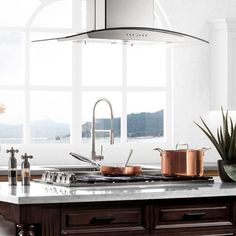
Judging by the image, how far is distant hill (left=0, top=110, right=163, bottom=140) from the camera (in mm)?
7559

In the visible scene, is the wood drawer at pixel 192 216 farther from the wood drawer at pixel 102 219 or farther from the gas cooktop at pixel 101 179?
the gas cooktop at pixel 101 179

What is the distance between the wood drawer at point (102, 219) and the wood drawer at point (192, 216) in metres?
0.10

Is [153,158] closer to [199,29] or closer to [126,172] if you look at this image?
[199,29]

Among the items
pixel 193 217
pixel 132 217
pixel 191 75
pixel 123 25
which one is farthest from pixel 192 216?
pixel 191 75

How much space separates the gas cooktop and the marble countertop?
0.05 meters

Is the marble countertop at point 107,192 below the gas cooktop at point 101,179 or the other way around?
below

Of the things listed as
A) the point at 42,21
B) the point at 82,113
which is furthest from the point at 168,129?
the point at 42,21

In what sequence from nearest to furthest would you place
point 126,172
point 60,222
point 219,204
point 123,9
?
point 60,222, point 219,204, point 126,172, point 123,9

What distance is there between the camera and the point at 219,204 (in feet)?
13.2

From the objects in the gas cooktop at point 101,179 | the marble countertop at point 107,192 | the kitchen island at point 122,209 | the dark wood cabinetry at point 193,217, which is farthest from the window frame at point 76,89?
the dark wood cabinetry at point 193,217

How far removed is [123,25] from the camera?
479 cm

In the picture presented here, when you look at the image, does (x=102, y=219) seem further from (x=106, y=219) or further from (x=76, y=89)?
(x=76, y=89)

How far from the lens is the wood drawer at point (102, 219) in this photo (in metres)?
3.66

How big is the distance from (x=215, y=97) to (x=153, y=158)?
0.86m
